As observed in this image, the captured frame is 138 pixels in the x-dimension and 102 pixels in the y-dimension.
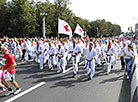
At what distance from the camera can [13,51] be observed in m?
15.9

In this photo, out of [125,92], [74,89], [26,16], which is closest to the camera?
[125,92]

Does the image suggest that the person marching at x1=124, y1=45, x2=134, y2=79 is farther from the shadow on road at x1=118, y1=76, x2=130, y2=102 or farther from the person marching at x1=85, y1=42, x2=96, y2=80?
the person marching at x1=85, y1=42, x2=96, y2=80

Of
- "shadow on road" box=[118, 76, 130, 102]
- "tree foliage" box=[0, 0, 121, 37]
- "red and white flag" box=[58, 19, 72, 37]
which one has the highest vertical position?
"tree foliage" box=[0, 0, 121, 37]

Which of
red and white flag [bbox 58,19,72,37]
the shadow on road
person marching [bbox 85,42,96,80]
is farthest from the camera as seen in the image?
red and white flag [bbox 58,19,72,37]

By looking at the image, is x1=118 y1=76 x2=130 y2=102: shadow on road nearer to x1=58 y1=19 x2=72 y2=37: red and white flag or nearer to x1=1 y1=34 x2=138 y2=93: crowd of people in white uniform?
x1=1 y1=34 x2=138 y2=93: crowd of people in white uniform

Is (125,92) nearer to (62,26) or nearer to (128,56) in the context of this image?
(128,56)

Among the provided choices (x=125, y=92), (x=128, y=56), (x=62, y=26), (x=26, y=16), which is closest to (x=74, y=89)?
(x=125, y=92)

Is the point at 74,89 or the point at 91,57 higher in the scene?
the point at 91,57

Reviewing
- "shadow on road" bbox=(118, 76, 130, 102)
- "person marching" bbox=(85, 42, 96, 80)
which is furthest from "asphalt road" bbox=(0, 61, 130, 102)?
"person marching" bbox=(85, 42, 96, 80)

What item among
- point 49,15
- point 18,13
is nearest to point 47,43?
point 18,13

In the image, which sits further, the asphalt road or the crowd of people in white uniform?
the crowd of people in white uniform

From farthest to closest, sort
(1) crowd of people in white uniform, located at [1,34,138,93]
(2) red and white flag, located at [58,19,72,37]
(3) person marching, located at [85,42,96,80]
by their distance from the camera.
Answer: (2) red and white flag, located at [58,19,72,37] < (1) crowd of people in white uniform, located at [1,34,138,93] < (3) person marching, located at [85,42,96,80]

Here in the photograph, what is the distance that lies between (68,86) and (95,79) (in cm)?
186

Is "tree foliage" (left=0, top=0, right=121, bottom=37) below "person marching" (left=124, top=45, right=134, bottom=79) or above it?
above
